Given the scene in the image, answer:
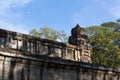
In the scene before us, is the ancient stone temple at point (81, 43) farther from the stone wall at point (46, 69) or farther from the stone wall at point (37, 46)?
the stone wall at point (46, 69)

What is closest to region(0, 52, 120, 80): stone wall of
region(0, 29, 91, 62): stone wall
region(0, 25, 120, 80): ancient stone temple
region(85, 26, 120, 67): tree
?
region(0, 25, 120, 80): ancient stone temple

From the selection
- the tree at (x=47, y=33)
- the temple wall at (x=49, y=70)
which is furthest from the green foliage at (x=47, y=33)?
the temple wall at (x=49, y=70)

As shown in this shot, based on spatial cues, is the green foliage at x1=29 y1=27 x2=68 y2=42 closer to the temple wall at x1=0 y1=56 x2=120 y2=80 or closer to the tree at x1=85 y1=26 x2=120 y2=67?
the tree at x1=85 y1=26 x2=120 y2=67

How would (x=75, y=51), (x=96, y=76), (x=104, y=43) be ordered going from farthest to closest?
(x=104, y=43)
(x=75, y=51)
(x=96, y=76)

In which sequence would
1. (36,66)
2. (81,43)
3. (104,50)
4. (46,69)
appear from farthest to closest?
(104,50) < (81,43) < (46,69) < (36,66)

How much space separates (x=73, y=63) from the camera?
1227 cm

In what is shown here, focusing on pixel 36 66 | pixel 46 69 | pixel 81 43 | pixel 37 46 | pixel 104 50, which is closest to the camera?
pixel 36 66

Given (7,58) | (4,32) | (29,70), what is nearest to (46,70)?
(29,70)

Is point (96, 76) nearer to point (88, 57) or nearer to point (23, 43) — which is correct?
point (23, 43)

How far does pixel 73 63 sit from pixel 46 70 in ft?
4.33

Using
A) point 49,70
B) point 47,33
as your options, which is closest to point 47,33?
point 47,33

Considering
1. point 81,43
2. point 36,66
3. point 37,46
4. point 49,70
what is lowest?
point 49,70

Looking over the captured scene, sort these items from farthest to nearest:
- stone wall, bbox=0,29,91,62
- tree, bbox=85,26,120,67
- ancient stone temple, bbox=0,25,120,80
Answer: tree, bbox=85,26,120,67, stone wall, bbox=0,29,91,62, ancient stone temple, bbox=0,25,120,80

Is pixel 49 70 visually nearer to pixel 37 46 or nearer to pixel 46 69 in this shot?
pixel 46 69
